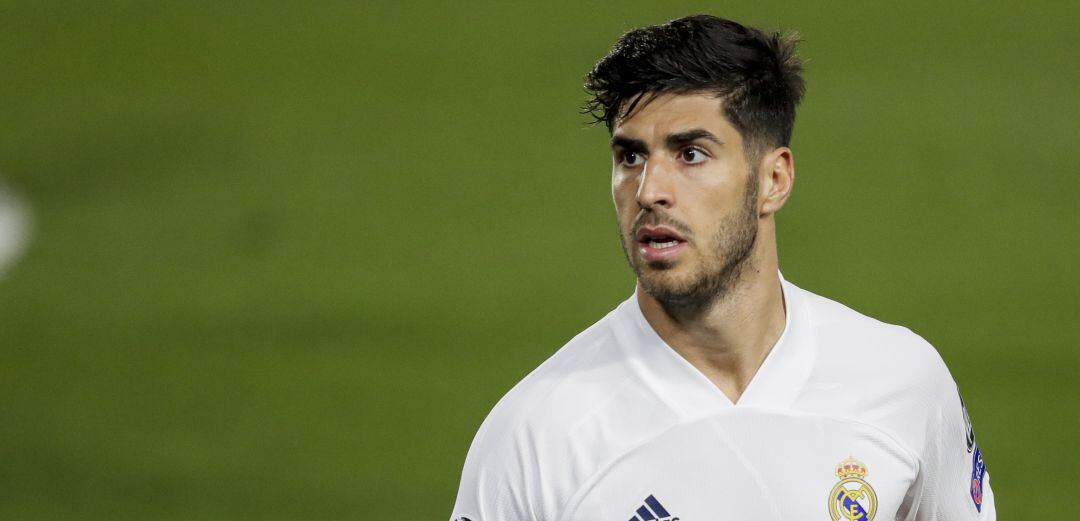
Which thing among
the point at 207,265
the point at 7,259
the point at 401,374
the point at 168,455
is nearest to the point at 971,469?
the point at 401,374

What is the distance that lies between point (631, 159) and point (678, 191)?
0.12 m

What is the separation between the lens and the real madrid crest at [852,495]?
2.81 m

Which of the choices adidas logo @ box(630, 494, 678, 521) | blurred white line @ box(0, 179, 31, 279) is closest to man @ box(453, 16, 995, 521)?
adidas logo @ box(630, 494, 678, 521)

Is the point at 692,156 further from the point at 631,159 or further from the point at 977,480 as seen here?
the point at 977,480

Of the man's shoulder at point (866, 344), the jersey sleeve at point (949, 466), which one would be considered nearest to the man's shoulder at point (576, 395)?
the man's shoulder at point (866, 344)

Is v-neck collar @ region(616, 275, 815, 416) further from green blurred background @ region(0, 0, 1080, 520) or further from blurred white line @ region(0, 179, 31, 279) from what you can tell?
blurred white line @ region(0, 179, 31, 279)

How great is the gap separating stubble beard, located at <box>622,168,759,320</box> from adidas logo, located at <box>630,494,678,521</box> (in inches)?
14.8

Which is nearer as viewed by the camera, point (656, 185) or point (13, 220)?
point (656, 185)

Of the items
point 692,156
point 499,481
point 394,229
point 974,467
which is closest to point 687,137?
point 692,156

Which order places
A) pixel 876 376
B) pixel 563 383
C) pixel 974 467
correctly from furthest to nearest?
1. pixel 974 467
2. pixel 876 376
3. pixel 563 383

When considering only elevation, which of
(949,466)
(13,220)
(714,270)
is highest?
(13,220)

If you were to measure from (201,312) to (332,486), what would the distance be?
105 cm

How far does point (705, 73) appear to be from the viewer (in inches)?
110

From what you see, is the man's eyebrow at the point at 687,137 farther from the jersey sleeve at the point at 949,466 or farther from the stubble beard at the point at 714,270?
the jersey sleeve at the point at 949,466
